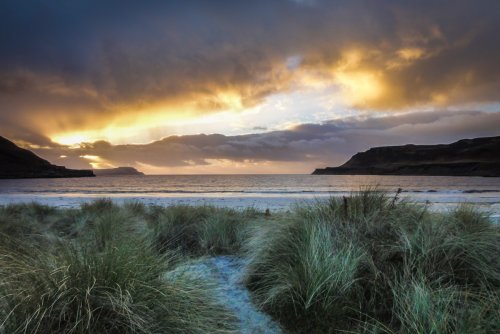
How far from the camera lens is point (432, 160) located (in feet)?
505

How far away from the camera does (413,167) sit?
14338 centimetres

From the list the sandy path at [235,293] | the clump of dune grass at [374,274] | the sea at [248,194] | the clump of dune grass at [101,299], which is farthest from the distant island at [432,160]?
the clump of dune grass at [101,299]

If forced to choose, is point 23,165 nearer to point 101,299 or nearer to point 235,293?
point 235,293

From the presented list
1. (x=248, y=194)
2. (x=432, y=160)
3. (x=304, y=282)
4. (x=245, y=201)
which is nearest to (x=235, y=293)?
(x=304, y=282)

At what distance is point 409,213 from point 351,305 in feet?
8.30

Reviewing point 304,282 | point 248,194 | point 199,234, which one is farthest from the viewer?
point 248,194

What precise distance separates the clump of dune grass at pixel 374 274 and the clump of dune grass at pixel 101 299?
814 mm

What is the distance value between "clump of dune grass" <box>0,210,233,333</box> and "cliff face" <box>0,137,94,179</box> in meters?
152

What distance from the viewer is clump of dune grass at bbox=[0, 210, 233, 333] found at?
2.34 metres

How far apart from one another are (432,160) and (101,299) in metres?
175

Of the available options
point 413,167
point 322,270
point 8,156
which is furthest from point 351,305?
point 8,156

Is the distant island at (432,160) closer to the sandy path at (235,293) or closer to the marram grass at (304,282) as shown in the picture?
the marram grass at (304,282)

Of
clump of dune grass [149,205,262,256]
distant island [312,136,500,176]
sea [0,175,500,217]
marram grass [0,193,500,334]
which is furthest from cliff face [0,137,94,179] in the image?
marram grass [0,193,500,334]

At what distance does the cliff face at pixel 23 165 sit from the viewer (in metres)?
132
